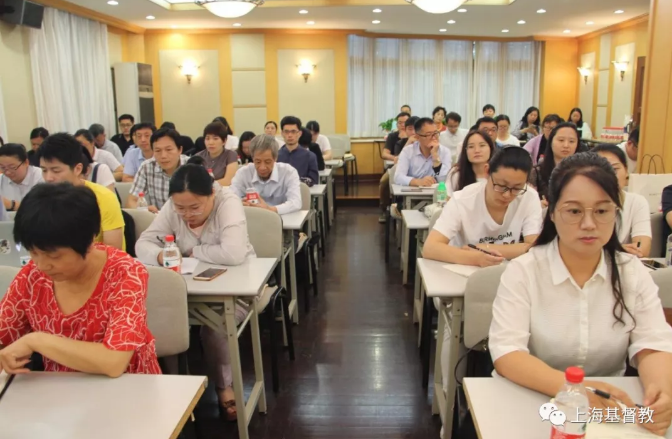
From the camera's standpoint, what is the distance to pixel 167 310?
6.87ft

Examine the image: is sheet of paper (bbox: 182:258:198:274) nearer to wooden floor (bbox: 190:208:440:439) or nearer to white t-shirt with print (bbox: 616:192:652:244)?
wooden floor (bbox: 190:208:440:439)

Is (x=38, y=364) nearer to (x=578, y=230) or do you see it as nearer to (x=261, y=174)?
(x=578, y=230)

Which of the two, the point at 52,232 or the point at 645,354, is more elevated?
the point at 52,232

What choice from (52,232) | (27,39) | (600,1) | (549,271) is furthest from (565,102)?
(52,232)

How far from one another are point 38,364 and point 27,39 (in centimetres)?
605

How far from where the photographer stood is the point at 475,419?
4.53ft

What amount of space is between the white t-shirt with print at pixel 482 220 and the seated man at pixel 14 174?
3.18m

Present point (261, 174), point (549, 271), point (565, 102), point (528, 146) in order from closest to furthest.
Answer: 1. point (549, 271)
2. point (261, 174)
3. point (528, 146)
4. point (565, 102)

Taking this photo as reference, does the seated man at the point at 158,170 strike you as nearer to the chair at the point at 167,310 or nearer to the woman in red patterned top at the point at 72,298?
the chair at the point at 167,310

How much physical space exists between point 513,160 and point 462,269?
58 cm

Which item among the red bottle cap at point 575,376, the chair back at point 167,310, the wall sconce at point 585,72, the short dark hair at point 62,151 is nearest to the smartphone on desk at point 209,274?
the chair back at point 167,310

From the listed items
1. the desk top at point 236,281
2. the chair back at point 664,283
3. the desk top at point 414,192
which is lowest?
the desk top at point 236,281

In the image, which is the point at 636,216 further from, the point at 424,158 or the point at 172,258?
the point at 424,158

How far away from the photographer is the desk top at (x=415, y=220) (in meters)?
3.77
